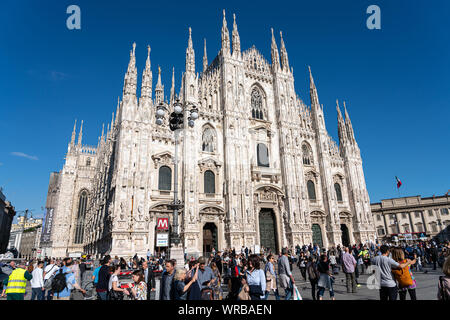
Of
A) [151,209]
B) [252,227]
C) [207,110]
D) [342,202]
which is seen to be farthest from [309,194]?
[151,209]

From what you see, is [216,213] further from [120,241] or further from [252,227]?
[120,241]

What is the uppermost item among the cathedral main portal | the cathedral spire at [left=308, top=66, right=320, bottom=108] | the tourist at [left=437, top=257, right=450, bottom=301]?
the cathedral spire at [left=308, top=66, right=320, bottom=108]

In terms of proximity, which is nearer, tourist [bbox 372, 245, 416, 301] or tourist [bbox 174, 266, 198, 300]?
tourist [bbox 174, 266, 198, 300]

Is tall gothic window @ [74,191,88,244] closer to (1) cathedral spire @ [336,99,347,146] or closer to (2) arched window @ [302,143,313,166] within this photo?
(2) arched window @ [302,143,313,166]

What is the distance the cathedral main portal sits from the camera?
2944 cm

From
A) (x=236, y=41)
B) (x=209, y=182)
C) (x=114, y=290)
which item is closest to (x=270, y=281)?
(x=114, y=290)

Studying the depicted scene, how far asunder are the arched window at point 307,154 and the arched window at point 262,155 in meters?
5.56

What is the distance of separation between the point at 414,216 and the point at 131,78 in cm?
5537

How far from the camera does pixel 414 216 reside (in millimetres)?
53344

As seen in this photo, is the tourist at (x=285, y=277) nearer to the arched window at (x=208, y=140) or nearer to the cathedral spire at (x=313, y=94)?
the arched window at (x=208, y=140)

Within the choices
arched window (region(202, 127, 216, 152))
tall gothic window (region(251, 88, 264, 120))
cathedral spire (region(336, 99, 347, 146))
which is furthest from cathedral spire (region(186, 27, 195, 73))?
cathedral spire (region(336, 99, 347, 146))

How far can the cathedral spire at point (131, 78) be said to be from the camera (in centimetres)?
2692

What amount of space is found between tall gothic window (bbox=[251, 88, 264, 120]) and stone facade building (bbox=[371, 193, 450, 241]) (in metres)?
34.4

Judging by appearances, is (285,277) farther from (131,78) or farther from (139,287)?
(131,78)
